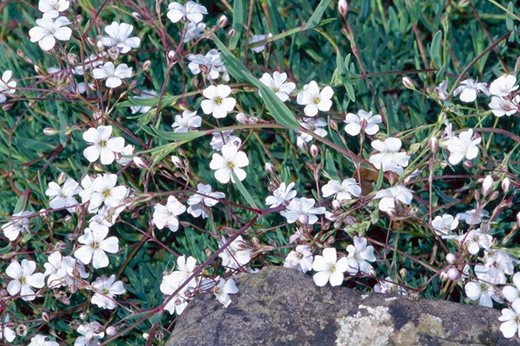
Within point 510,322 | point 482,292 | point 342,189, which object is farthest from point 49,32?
point 510,322

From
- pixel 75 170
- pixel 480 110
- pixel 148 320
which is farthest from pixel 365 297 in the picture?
pixel 75 170

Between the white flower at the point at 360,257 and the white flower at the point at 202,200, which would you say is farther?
the white flower at the point at 202,200

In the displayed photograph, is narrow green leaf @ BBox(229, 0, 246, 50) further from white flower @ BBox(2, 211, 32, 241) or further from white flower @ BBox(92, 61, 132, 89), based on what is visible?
white flower @ BBox(2, 211, 32, 241)

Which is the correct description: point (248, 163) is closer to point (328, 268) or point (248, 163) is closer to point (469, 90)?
point (328, 268)

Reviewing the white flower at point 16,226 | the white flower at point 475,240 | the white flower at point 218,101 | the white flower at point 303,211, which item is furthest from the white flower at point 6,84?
the white flower at point 475,240

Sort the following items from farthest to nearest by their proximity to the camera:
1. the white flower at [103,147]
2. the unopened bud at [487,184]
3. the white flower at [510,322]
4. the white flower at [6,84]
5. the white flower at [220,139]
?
the white flower at [6,84] < the white flower at [220,139] < the white flower at [103,147] < the unopened bud at [487,184] < the white flower at [510,322]

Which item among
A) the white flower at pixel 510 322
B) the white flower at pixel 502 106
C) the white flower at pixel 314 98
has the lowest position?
the white flower at pixel 510 322

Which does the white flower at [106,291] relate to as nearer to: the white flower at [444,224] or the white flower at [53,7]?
the white flower at [53,7]

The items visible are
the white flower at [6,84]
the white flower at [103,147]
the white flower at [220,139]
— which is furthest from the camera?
the white flower at [6,84]

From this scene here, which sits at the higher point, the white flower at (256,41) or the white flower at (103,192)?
the white flower at (256,41)
